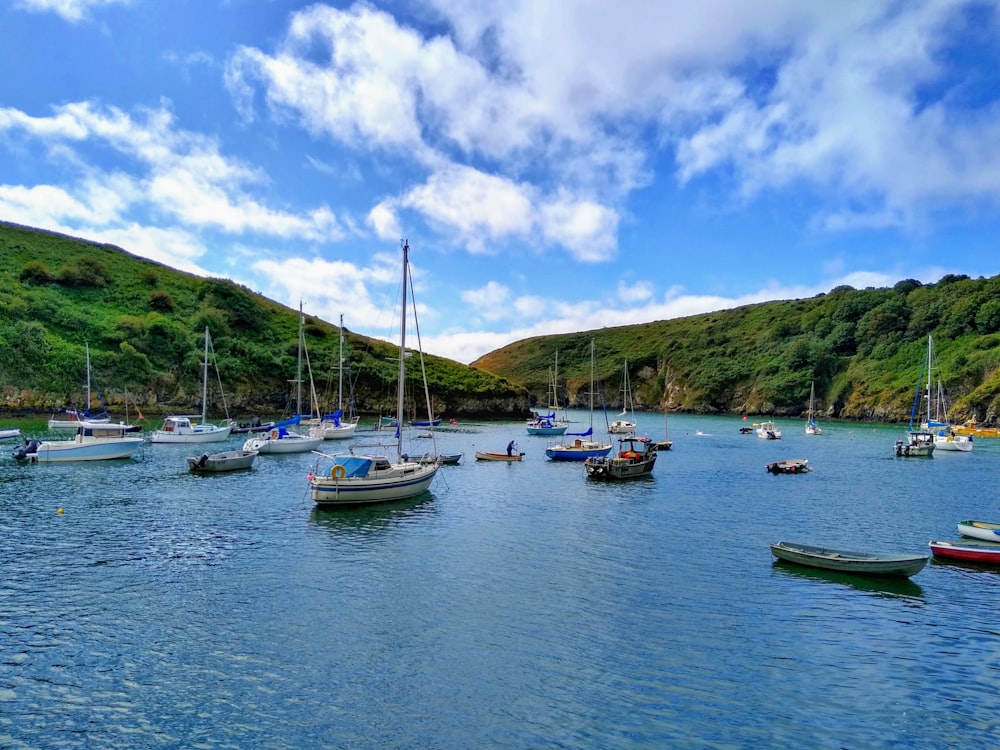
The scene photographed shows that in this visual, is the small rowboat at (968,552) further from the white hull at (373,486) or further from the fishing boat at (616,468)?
the white hull at (373,486)

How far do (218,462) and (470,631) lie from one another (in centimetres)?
3318

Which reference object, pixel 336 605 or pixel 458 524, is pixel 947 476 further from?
pixel 336 605

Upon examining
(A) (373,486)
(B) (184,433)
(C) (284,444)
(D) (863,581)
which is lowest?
(D) (863,581)

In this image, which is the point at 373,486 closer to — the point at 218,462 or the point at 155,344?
the point at 218,462

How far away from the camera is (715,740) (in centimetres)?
1142

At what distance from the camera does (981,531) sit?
2648 centimetres

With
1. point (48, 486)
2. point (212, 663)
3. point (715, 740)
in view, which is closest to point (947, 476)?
point (715, 740)

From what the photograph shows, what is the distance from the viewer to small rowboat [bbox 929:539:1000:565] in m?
23.5

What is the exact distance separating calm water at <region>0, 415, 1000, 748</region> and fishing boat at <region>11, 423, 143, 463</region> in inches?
505

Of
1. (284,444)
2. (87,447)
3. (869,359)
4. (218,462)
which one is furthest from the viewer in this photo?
(869,359)

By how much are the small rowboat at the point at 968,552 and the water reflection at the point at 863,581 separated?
3.85 metres

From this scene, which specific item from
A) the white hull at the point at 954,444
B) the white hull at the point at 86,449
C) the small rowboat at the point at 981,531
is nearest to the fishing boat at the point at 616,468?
the small rowboat at the point at 981,531

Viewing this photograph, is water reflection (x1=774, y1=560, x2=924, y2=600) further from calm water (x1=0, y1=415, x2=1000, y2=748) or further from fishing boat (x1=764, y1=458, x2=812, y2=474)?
fishing boat (x1=764, y1=458, x2=812, y2=474)

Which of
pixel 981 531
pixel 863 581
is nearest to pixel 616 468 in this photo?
pixel 981 531
